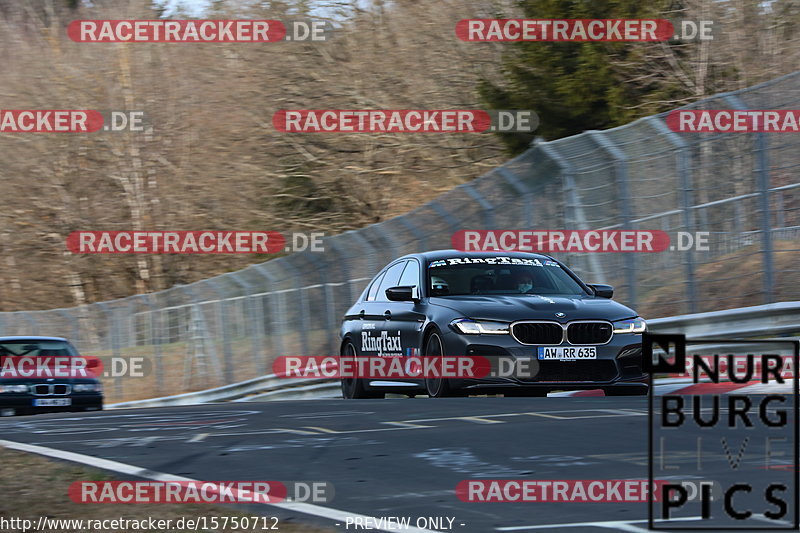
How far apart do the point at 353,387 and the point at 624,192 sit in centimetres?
381

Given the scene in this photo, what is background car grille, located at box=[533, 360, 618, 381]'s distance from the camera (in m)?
12.1

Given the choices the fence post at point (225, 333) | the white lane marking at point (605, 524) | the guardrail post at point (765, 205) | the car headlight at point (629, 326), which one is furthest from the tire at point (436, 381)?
the fence post at point (225, 333)

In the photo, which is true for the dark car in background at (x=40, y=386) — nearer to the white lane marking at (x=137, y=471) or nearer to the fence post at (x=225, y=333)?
the fence post at (x=225, y=333)

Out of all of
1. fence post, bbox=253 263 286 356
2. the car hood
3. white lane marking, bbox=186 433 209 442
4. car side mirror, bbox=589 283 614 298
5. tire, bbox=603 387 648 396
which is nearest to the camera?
white lane marking, bbox=186 433 209 442

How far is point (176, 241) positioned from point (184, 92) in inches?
243

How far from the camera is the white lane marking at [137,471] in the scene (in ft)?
19.2

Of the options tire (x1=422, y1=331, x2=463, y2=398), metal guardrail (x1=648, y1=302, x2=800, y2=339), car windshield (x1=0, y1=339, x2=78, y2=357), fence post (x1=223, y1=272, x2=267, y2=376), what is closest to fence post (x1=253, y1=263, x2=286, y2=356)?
fence post (x1=223, y1=272, x2=267, y2=376)

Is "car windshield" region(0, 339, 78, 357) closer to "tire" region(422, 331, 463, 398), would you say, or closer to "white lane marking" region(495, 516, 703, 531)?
"tire" region(422, 331, 463, 398)

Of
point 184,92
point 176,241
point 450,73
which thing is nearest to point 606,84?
point 450,73

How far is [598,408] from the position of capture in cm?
1041

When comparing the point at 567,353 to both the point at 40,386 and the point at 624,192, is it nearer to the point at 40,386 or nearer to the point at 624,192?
the point at 624,192

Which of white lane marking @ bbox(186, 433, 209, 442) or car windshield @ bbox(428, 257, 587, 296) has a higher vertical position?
car windshield @ bbox(428, 257, 587, 296)

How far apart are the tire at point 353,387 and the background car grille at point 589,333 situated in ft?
10.3

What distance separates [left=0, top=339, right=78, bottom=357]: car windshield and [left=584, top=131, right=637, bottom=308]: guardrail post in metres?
9.24
